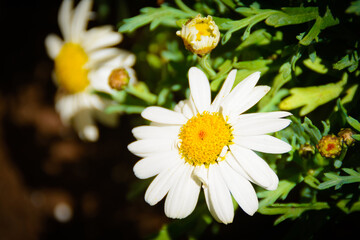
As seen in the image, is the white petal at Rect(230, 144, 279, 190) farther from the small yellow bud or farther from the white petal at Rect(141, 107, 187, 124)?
the small yellow bud

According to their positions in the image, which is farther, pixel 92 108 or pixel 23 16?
pixel 23 16

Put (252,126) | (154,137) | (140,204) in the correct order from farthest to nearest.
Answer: (140,204) → (154,137) → (252,126)

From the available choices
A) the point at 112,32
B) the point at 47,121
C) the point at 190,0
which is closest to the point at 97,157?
the point at 47,121

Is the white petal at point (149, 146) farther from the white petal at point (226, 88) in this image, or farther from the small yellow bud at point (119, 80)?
the small yellow bud at point (119, 80)

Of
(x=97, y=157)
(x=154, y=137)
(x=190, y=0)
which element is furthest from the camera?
(x=97, y=157)

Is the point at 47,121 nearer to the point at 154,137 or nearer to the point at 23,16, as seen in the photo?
the point at 23,16

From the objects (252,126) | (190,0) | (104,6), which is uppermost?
(104,6)

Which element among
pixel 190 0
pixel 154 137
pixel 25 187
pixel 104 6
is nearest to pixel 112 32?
pixel 104 6

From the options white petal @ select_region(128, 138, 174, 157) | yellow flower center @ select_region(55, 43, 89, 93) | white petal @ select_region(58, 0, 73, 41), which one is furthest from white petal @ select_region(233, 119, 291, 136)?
white petal @ select_region(58, 0, 73, 41)

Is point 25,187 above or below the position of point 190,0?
below
